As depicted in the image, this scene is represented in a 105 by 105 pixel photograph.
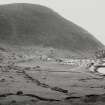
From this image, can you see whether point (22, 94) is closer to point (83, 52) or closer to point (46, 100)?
point (46, 100)

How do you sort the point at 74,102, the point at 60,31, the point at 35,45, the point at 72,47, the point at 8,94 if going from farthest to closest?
the point at 60,31 → the point at 72,47 → the point at 35,45 → the point at 8,94 → the point at 74,102

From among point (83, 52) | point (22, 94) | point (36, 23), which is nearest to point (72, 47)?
point (83, 52)

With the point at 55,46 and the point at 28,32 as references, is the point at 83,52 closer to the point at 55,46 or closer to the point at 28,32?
the point at 55,46

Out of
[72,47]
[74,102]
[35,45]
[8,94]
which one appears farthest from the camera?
[72,47]

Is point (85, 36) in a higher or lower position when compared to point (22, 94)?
higher

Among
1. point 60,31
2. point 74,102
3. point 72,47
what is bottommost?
point 74,102

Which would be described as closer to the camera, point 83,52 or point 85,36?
point 83,52
